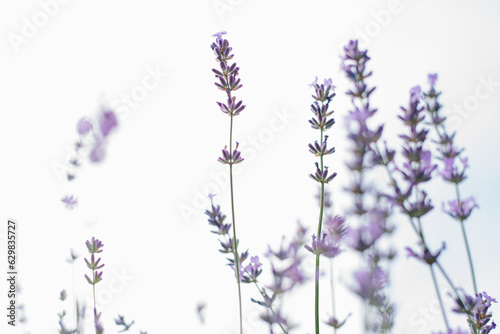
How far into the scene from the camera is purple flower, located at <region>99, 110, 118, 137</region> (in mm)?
3793

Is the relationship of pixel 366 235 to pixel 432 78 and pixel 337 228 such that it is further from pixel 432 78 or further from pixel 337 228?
pixel 432 78

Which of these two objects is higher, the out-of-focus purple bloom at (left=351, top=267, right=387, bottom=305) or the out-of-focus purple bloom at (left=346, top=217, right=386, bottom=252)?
the out-of-focus purple bloom at (left=346, top=217, right=386, bottom=252)

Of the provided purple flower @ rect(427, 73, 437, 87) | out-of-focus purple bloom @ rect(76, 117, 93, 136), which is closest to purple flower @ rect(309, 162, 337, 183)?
purple flower @ rect(427, 73, 437, 87)

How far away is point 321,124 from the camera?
86.3 inches

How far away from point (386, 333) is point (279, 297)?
0.44 metres

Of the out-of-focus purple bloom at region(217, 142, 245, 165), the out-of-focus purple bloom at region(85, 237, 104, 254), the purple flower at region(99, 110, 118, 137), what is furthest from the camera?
the purple flower at region(99, 110, 118, 137)

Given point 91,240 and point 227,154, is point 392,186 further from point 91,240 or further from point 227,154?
point 91,240

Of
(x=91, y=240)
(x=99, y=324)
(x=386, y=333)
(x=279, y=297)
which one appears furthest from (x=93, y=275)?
(x=386, y=333)

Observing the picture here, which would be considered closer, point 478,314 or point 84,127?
point 478,314

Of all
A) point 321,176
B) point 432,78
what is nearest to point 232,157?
point 321,176

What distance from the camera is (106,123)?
3.83m

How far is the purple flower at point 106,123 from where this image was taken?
3.79 meters

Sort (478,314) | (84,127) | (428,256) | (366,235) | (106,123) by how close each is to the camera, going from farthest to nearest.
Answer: (84,127), (106,123), (478,314), (428,256), (366,235)

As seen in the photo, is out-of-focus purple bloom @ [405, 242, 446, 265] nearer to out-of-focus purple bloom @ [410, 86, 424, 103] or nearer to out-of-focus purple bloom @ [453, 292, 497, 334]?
out-of-focus purple bloom @ [453, 292, 497, 334]
